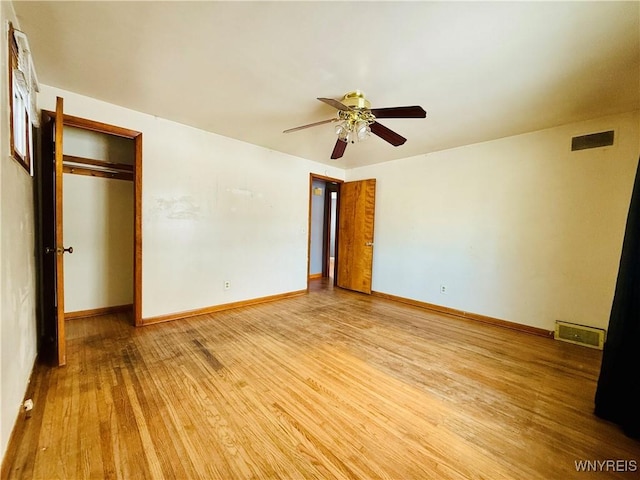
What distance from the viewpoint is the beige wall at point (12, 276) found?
133 cm

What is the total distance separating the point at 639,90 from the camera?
2213 millimetres

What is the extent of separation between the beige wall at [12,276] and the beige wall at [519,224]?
4.37m

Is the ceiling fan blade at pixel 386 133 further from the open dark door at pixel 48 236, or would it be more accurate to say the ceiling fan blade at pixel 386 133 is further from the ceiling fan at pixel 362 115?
the open dark door at pixel 48 236

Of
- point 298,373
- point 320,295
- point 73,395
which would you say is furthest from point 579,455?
point 320,295

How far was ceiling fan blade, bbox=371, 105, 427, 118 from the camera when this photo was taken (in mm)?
2019

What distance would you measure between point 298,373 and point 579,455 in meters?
1.79

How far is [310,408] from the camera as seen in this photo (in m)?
1.74

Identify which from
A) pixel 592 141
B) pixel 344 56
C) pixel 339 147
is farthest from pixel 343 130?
pixel 592 141

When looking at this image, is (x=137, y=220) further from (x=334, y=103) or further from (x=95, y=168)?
(x=334, y=103)

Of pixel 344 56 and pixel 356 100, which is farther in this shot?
pixel 356 100

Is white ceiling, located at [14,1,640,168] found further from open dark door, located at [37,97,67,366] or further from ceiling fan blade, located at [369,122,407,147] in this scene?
open dark door, located at [37,97,67,366]

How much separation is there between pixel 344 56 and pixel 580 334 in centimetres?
375

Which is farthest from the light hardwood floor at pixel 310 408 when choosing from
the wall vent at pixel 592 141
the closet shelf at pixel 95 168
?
the wall vent at pixel 592 141

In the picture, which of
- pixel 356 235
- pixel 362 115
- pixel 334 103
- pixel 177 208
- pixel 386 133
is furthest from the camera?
pixel 356 235
